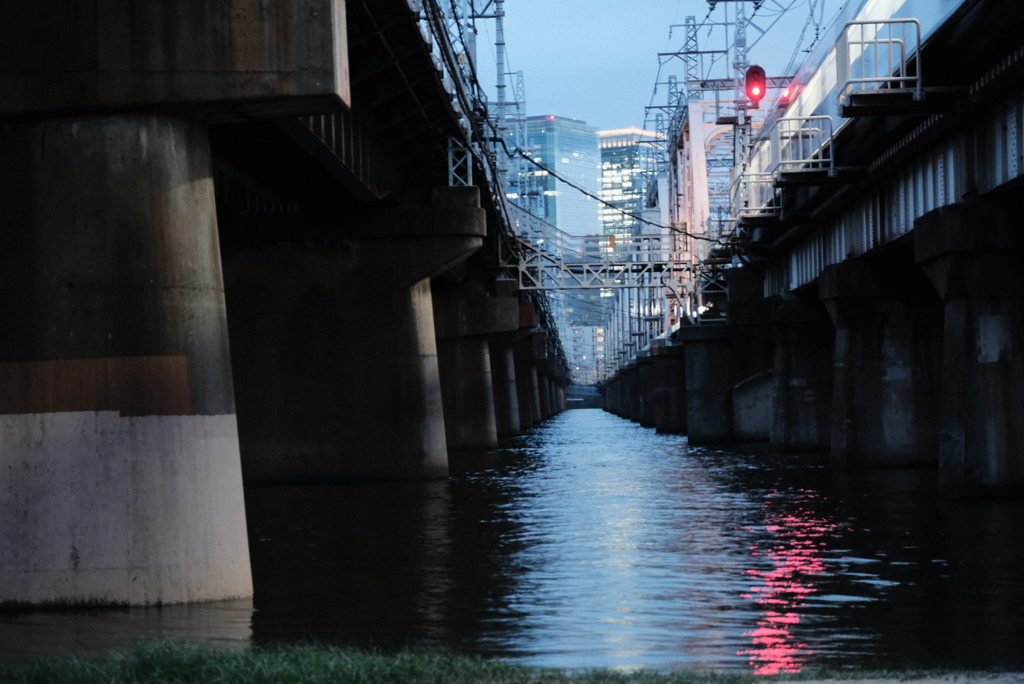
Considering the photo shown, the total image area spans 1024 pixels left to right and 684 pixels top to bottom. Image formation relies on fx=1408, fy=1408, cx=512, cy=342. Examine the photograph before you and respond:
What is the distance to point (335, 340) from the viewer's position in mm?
34500

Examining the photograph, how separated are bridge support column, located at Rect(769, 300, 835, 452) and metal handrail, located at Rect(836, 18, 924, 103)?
18922 millimetres

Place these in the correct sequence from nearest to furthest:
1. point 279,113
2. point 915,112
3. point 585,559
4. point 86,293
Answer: point 86,293 → point 279,113 → point 585,559 → point 915,112

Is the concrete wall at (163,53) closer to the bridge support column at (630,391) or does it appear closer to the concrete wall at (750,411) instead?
the concrete wall at (750,411)

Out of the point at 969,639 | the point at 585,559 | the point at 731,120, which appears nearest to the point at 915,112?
the point at 585,559

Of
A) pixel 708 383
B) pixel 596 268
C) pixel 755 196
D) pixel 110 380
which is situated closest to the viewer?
pixel 110 380

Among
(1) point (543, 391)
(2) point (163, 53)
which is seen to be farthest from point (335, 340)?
(1) point (543, 391)

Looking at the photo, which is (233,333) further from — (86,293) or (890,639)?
(890,639)

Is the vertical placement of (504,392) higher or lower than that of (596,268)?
lower

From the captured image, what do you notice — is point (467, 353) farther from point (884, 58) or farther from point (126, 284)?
point (126, 284)

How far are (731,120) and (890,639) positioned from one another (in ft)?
184

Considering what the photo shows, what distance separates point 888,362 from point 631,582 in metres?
22.6

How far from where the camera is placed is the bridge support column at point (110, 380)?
44.0 feet

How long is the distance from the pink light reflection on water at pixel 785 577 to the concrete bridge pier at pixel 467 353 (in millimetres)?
30501

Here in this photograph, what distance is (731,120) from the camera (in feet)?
216
